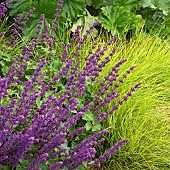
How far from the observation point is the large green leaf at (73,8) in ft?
11.6

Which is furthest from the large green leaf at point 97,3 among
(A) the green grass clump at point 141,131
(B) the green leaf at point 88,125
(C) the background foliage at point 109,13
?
(B) the green leaf at point 88,125

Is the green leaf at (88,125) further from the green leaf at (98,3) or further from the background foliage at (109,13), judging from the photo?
the green leaf at (98,3)

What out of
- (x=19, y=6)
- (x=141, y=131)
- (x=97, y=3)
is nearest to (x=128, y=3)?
(x=97, y=3)

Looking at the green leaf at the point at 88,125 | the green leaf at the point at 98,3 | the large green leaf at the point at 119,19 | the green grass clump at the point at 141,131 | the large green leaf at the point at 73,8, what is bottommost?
the green grass clump at the point at 141,131

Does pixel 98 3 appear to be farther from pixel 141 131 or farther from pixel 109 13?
pixel 141 131

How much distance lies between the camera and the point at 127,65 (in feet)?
10.1

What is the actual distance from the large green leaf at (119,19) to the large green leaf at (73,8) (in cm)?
41

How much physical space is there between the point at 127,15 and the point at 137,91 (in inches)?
58.5

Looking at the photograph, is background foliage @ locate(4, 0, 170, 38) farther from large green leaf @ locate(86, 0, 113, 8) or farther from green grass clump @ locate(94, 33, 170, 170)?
green grass clump @ locate(94, 33, 170, 170)

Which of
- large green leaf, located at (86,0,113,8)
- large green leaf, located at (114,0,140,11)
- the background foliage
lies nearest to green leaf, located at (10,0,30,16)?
the background foliage

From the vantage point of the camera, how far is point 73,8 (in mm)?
3580

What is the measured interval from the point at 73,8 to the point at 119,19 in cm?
67

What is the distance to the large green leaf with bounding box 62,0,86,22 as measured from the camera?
3549mm

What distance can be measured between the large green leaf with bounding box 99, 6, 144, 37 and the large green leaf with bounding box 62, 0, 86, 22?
41 centimetres
